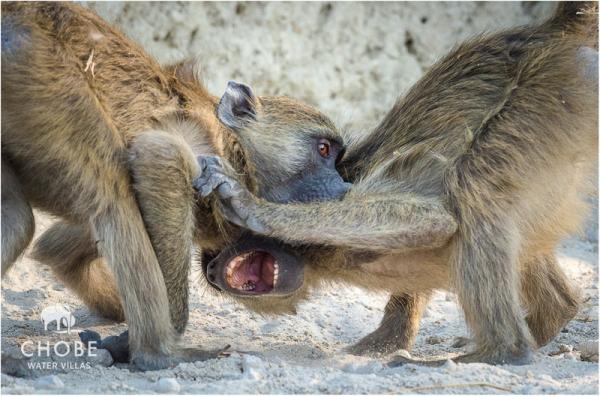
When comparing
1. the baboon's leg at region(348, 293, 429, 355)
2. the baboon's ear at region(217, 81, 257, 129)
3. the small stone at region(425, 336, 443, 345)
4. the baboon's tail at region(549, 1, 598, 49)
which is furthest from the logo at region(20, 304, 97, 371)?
the baboon's tail at region(549, 1, 598, 49)

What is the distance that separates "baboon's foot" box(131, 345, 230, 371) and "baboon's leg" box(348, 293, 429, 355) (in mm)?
1231

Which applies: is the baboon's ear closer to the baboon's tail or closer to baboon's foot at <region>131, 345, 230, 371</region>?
baboon's foot at <region>131, 345, 230, 371</region>

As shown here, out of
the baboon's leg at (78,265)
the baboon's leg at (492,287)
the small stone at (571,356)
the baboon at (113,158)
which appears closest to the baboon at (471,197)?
the baboon's leg at (492,287)

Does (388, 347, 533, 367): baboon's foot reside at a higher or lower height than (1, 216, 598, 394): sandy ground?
higher

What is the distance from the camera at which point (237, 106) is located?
638 cm

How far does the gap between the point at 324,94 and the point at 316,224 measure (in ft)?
14.6

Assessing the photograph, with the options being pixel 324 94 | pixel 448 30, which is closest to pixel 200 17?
pixel 324 94

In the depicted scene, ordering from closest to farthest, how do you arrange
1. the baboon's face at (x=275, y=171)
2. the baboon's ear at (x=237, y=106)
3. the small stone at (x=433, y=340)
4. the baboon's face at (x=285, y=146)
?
the baboon's face at (x=275, y=171)
the baboon's face at (x=285, y=146)
the baboon's ear at (x=237, y=106)
the small stone at (x=433, y=340)

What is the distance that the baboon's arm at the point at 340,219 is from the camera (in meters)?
5.62

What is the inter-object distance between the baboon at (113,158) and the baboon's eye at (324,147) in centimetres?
26

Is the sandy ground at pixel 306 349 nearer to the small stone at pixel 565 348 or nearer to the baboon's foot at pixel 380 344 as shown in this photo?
the small stone at pixel 565 348

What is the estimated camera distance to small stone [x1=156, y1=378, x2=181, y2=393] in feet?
16.0

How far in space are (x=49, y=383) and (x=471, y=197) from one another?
2388mm

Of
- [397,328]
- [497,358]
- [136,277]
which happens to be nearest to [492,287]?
[497,358]
